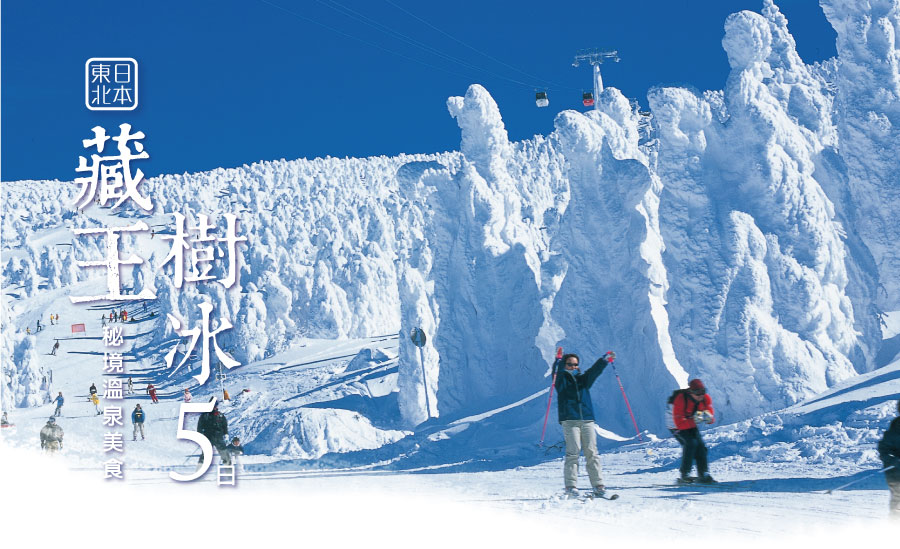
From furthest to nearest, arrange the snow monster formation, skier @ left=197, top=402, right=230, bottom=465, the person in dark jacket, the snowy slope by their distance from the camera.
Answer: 1. the snow monster formation
2. the snowy slope
3. skier @ left=197, top=402, right=230, bottom=465
4. the person in dark jacket

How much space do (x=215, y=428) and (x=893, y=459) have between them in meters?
8.26

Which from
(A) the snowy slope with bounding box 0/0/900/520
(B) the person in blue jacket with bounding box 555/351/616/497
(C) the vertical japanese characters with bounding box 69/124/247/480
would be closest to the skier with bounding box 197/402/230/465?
(C) the vertical japanese characters with bounding box 69/124/247/480

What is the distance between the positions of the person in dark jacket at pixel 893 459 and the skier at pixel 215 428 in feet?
26.2

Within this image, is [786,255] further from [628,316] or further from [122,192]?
[122,192]

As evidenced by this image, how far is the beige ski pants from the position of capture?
9562 mm

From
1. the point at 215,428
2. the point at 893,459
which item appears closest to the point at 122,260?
the point at 215,428

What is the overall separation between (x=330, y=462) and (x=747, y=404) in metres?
12.3

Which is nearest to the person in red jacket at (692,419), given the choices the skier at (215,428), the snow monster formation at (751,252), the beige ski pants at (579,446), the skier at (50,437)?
the beige ski pants at (579,446)

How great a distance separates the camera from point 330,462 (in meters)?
28.0

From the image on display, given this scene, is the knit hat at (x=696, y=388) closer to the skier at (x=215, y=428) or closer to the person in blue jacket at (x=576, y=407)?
the person in blue jacket at (x=576, y=407)

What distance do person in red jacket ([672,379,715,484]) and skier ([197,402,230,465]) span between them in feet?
19.1

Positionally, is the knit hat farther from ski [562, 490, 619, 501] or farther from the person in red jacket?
ski [562, 490, 619, 501]

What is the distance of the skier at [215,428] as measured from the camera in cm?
1227

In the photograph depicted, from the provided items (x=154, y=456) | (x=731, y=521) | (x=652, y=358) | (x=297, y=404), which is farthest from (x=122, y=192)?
(x=297, y=404)
